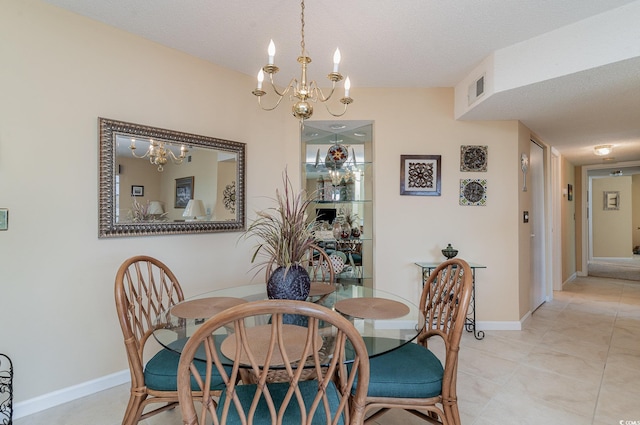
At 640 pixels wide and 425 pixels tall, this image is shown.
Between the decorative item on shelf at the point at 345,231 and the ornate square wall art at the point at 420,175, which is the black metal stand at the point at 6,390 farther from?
the ornate square wall art at the point at 420,175

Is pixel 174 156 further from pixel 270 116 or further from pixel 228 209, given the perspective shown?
pixel 270 116

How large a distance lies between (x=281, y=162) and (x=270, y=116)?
0.48 m

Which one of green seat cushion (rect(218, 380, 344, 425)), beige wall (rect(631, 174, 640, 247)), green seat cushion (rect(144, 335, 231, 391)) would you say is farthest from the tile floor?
beige wall (rect(631, 174, 640, 247))

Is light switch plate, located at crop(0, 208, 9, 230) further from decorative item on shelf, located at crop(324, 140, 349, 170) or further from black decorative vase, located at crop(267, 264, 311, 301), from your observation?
decorative item on shelf, located at crop(324, 140, 349, 170)

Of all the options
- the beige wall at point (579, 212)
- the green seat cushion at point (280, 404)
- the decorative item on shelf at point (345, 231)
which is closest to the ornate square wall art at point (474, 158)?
the decorative item on shelf at point (345, 231)

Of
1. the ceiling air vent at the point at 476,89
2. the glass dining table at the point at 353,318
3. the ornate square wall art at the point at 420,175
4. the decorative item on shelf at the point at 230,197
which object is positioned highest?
the ceiling air vent at the point at 476,89

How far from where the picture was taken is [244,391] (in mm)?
1272

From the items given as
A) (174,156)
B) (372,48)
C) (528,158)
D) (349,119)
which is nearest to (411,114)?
(349,119)

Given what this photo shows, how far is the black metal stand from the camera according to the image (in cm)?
180

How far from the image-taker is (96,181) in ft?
7.22

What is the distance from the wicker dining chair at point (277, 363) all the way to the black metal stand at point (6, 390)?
4.91 feet

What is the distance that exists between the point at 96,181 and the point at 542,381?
345 centimetres

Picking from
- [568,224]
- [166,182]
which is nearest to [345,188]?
[166,182]

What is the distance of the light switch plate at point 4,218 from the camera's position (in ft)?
6.10
